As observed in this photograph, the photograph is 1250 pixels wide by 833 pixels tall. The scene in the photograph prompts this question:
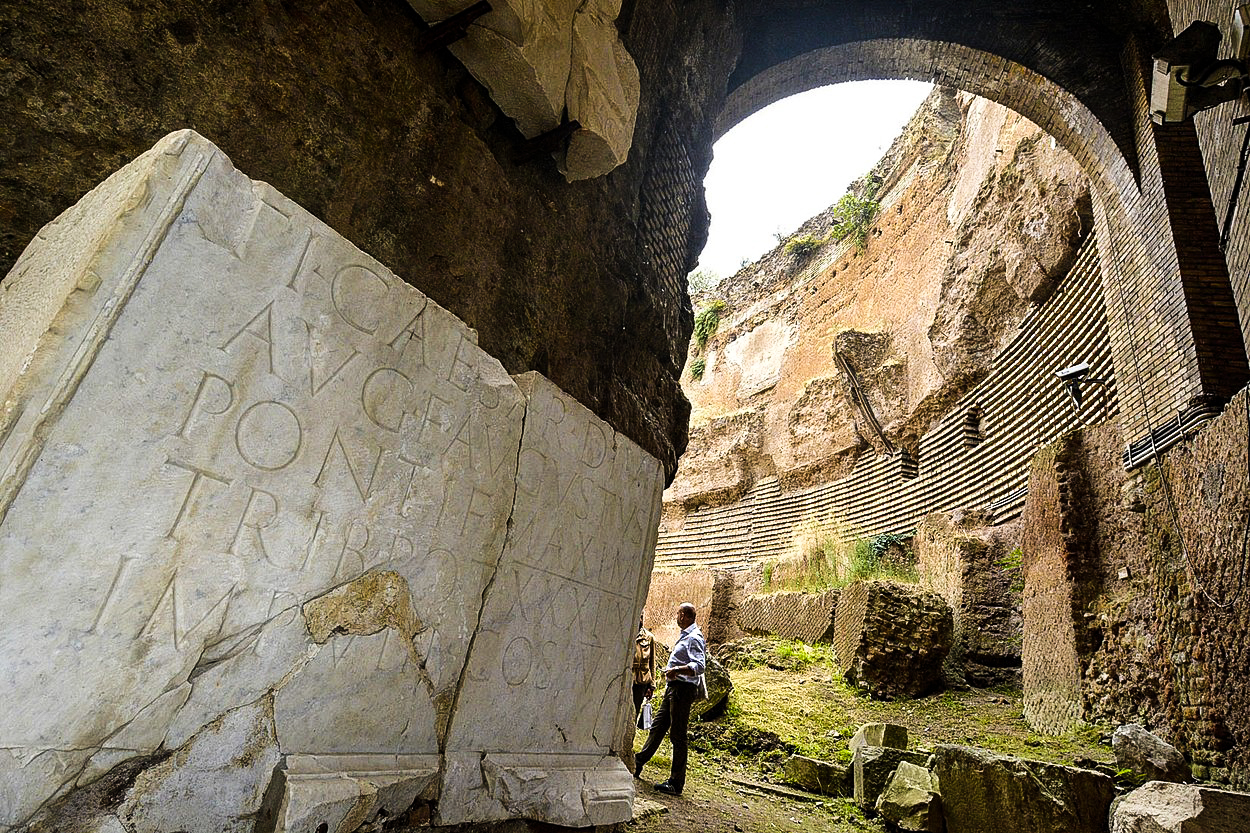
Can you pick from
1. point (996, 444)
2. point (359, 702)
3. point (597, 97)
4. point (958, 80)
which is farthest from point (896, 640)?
point (359, 702)

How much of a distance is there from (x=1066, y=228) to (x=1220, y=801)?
364 inches

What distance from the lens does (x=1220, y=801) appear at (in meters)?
2.68

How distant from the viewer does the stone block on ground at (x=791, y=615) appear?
9.74m

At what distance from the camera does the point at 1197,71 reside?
2869mm

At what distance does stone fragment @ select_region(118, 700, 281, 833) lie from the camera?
4.50ft

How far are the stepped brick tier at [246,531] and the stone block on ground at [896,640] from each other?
253 inches

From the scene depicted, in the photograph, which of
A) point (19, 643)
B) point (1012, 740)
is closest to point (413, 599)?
point (19, 643)

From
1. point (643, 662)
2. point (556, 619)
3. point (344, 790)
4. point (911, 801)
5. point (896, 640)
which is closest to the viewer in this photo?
point (344, 790)

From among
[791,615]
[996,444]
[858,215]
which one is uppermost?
[858,215]

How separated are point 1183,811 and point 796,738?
14.0 feet

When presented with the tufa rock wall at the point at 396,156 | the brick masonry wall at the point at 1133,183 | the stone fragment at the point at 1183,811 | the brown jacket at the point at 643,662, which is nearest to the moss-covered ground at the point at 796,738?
the brown jacket at the point at 643,662

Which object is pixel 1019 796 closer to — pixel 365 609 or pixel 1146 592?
pixel 1146 592

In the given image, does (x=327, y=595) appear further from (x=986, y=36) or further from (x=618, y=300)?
(x=986, y=36)

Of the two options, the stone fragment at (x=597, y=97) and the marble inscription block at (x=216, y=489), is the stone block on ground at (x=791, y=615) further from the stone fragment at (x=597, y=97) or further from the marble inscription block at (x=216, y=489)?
the marble inscription block at (x=216, y=489)
